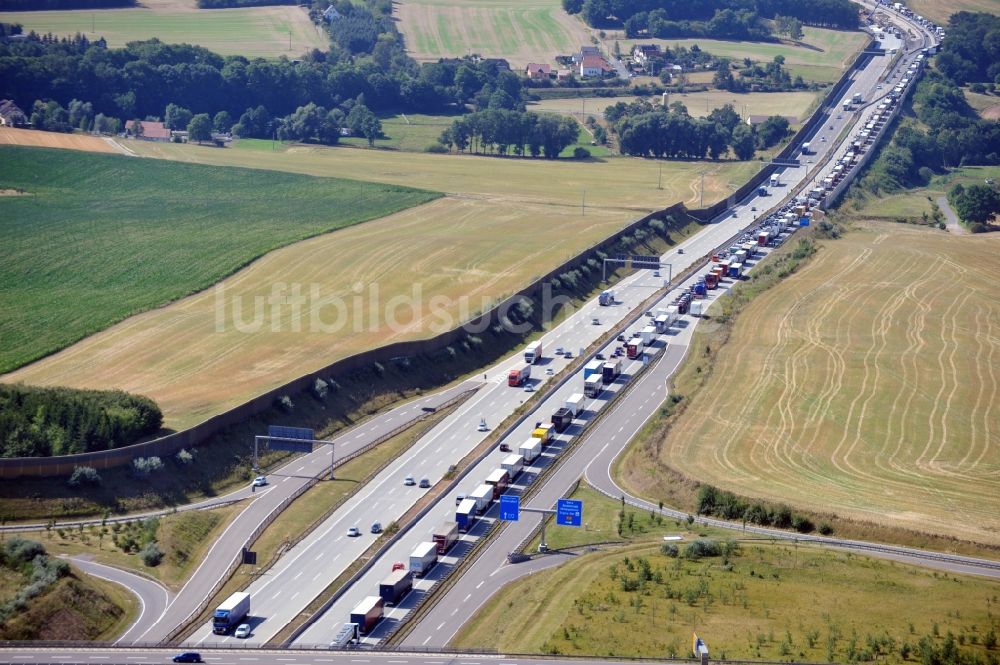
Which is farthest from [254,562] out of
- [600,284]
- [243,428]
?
[600,284]

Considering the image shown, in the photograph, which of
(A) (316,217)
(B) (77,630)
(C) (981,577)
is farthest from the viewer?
(A) (316,217)

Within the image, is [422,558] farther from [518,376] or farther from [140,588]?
[518,376]

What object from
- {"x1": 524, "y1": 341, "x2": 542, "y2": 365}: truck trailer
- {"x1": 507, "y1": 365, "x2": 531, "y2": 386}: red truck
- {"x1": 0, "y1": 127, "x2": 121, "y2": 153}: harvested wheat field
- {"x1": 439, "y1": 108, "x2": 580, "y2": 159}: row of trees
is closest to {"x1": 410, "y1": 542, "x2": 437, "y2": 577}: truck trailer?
{"x1": 507, "y1": 365, "x2": 531, "y2": 386}: red truck

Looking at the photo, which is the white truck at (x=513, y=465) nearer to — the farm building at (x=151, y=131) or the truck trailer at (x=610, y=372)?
the truck trailer at (x=610, y=372)

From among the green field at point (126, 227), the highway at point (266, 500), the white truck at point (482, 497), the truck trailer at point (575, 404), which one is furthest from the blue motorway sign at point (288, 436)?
the green field at point (126, 227)

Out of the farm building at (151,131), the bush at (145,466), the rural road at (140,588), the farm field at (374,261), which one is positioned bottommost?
the rural road at (140,588)

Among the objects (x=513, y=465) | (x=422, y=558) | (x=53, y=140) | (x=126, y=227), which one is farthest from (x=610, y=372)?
(x=53, y=140)

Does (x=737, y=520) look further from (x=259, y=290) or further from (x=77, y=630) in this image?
(x=259, y=290)
